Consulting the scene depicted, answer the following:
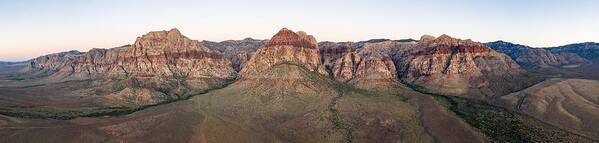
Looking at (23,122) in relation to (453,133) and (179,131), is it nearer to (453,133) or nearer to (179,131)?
(179,131)

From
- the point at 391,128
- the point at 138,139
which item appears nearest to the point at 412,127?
the point at 391,128

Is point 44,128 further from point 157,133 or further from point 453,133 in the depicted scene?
point 453,133

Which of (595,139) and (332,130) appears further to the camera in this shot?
(332,130)

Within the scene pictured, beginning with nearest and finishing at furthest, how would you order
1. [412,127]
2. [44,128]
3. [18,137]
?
[18,137], [44,128], [412,127]

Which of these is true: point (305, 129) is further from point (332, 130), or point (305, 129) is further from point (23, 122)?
point (23, 122)

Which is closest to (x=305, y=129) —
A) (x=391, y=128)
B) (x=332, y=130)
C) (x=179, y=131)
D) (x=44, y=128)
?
(x=332, y=130)

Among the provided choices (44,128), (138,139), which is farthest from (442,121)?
(44,128)

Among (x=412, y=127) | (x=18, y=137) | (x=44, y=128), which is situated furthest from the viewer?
(x=412, y=127)

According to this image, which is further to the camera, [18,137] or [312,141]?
[312,141]
